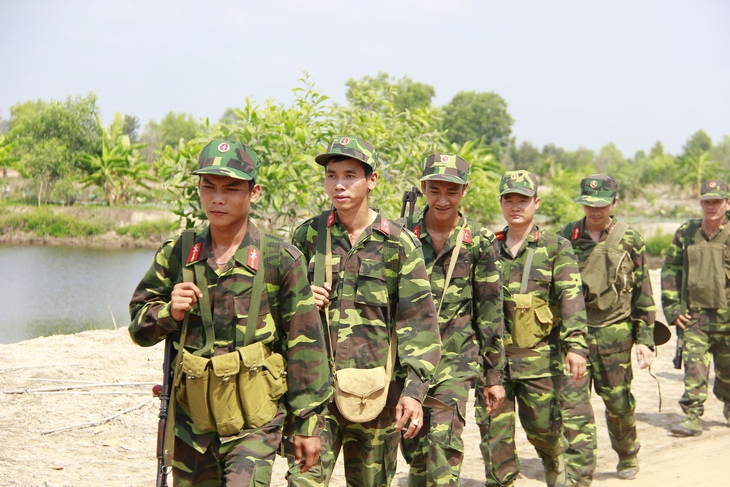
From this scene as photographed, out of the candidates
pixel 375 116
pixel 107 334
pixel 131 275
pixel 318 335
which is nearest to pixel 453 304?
pixel 318 335

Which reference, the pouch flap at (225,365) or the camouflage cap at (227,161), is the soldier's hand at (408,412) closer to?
the pouch flap at (225,365)

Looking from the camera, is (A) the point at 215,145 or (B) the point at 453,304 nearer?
(A) the point at 215,145

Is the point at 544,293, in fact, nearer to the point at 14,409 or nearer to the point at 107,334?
the point at 14,409

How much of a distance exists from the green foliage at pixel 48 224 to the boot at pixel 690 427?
2684cm

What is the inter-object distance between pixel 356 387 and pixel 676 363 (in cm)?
622

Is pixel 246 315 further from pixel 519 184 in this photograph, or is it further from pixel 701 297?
pixel 701 297

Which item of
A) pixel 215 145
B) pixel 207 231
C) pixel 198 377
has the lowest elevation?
pixel 198 377

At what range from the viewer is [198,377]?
3.81m

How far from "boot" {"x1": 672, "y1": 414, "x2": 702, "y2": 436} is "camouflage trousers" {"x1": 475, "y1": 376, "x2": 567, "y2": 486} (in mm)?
3108

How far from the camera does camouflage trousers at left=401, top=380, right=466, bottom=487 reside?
211 inches

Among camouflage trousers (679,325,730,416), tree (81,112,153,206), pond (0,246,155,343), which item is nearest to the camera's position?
camouflage trousers (679,325,730,416)

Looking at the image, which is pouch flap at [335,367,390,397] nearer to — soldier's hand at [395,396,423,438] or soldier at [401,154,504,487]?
soldier's hand at [395,396,423,438]

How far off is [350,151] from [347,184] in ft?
0.63

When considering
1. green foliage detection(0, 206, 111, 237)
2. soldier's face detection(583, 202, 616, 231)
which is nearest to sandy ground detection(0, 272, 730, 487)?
soldier's face detection(583, 202, 616, 231)
